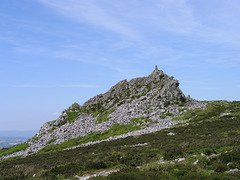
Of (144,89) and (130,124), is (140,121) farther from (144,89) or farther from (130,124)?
(144,89)

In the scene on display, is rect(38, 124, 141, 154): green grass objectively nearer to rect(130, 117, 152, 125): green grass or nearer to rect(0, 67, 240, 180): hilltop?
rect(0, 67, 240, 180): hilltop

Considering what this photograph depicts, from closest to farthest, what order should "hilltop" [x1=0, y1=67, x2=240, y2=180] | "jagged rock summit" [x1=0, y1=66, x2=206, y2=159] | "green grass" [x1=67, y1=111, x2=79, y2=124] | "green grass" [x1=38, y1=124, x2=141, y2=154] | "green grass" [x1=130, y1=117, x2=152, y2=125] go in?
"hilltop" [x1=0, y1=67, x2=240, y2=180] < "green grass" [x1=38, y1=124, x2=141, y2=154] < "green grass" [x1=130, y1=117, x2=152, y2=125] < "jagged rock summit" [x1=0, y1=66, x2=206, y2=159] < "green grass" [x1=67, y1=111, x2=79, y2=124]

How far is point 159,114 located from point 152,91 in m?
13.4

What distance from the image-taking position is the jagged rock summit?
5756 centimetres

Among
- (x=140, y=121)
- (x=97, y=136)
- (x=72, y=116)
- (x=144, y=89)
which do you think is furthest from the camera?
(x=144, y=89)

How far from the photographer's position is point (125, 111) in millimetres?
64438

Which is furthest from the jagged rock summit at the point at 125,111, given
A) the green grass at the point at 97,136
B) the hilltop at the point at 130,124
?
the green grass at the point at 97,136

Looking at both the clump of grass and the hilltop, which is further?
the clump of grass

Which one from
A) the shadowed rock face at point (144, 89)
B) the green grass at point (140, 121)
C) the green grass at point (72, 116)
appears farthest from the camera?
the green grass at point (72, 116)

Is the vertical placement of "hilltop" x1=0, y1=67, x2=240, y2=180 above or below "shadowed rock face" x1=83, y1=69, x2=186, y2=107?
below

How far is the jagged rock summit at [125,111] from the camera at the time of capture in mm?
57562

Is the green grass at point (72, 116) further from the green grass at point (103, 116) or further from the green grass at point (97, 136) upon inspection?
the green grass at point (97, 136)

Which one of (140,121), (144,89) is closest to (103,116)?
(140,121)

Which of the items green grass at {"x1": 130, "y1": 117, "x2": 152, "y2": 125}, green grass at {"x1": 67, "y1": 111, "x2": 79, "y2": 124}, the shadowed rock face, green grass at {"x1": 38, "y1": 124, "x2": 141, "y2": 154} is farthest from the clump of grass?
green grass at {"x1": 130, "y1": 117, "x2": 152, "y2": 125}
